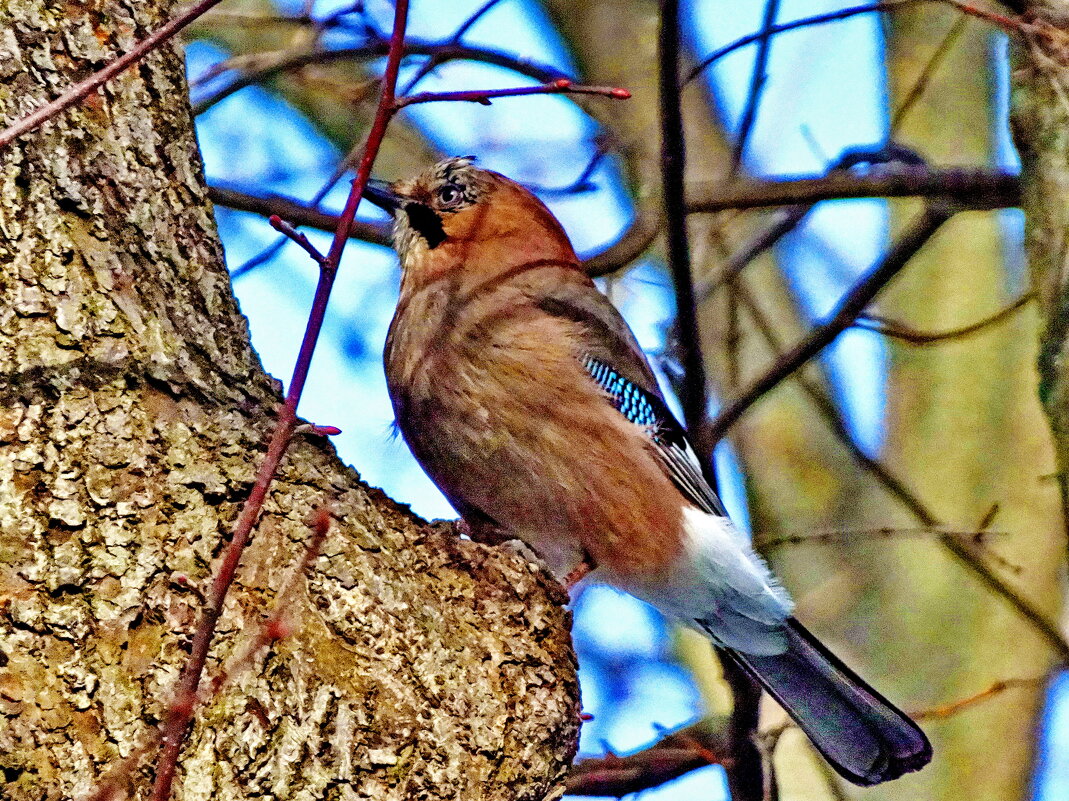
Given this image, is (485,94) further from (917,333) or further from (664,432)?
(917,333)

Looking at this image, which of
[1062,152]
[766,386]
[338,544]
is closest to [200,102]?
[766,386]

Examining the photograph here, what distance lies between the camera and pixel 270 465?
5.36 feet

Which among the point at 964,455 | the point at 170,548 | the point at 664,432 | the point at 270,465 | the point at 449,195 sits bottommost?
the point at 270,465

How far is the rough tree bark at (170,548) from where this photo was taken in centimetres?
200

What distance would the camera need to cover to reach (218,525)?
2.20m

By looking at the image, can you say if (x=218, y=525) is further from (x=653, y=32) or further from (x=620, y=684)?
(x=653, y=32)

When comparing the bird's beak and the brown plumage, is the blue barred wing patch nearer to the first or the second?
the brown plumage

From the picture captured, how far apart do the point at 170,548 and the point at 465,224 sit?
7.46ft

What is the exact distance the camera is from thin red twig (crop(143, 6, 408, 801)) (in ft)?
5.00

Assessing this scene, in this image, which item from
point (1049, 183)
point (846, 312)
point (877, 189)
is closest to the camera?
point (1049, 183)

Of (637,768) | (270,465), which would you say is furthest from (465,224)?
(270,465)

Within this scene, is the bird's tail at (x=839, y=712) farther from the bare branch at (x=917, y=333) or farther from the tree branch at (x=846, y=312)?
the bare branch at (x=917, y=333)

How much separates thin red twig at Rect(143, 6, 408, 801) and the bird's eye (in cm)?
235

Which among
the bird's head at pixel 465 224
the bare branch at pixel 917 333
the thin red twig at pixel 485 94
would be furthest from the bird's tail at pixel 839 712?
the thin red twig at pixel 485 94
